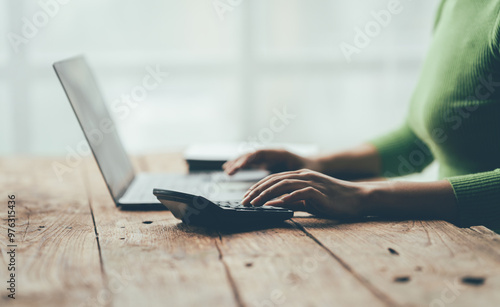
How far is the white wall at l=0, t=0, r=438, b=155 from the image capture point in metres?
3.12

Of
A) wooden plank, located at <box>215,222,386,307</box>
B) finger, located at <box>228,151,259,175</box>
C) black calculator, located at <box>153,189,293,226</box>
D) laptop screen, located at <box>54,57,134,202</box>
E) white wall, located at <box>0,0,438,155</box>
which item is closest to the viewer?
wooden plank, located at <box>215,222,386,307</box>

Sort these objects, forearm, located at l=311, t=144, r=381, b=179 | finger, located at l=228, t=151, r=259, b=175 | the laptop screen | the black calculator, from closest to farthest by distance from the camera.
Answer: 1. the black calculator
2. the laptop screen
3. finger, located at l=228, t=151, r=259, b=175
4. forearm, located at l=311, t=144, r=381, b=179

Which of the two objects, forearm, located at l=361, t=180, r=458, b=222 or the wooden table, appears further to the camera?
forearm, located at l=361, t=180, r=458, b=222

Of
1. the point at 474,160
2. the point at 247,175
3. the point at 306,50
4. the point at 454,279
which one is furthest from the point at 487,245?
the point at 306,50

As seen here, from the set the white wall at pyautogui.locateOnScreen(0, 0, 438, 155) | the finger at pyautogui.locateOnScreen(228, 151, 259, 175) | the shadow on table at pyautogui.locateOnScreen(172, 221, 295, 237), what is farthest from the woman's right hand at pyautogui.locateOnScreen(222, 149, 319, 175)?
the white wall at pyautogui.locateOnScreen(0, 0, 438, 155)

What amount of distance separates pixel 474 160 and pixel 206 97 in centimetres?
239

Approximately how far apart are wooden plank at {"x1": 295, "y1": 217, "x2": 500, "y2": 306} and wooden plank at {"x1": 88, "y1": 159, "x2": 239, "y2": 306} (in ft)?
0.56

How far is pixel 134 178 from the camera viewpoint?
1.25 metres

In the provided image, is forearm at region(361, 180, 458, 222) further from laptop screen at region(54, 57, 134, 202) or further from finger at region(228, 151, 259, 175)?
laptop screen at region(54, 57, 134, 202)

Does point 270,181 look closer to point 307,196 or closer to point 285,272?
point 307,196

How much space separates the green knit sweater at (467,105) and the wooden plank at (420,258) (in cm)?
8

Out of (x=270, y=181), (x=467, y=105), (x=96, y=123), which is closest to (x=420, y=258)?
(x=270, y=181)

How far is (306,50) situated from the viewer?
3.32 meters

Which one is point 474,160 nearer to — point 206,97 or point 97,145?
point 97,145
